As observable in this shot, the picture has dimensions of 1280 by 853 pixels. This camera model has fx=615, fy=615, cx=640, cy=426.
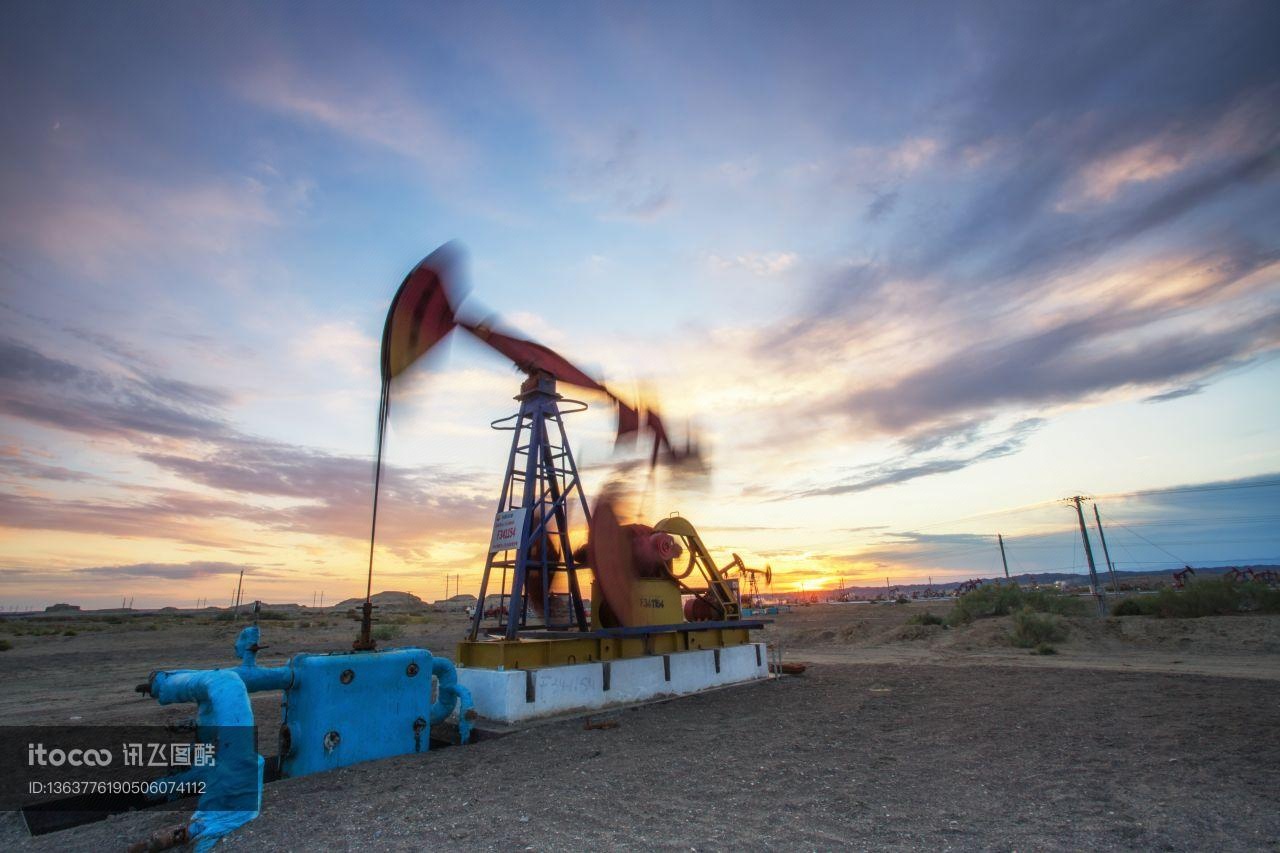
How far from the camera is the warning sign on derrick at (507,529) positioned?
10549 millimetres

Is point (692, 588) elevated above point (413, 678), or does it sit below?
above

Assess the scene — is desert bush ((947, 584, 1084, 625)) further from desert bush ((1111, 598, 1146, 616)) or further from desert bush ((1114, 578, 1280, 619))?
desert bush ((1114, 578, 1280, 619))

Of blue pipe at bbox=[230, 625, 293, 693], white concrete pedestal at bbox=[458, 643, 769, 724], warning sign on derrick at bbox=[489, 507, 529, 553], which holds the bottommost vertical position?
white concrete pedestal at bbox=[458, 643, 769, 724]

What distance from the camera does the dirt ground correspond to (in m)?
4.88

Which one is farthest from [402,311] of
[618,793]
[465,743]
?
[618,793]

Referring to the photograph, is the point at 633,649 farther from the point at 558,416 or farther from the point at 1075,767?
the point at 1075,767

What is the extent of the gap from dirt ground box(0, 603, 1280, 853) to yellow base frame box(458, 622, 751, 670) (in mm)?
1021

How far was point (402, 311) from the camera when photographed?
8.76 meters

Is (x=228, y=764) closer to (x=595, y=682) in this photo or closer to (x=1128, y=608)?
(x=595, y=682)

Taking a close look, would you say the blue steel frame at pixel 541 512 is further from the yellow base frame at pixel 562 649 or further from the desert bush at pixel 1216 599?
the desert bush at pixel 1216 599

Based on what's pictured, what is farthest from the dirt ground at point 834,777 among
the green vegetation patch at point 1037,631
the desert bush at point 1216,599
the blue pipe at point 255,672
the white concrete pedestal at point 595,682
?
the desert bush at point 1216,599

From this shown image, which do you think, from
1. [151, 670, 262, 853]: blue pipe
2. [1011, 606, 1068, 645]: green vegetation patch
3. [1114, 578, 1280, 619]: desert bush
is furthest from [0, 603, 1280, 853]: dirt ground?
[1114, 578, 1280, 619]: desert bush

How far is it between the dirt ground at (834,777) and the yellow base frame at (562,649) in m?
1.02

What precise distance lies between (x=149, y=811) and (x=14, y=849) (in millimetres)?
927
